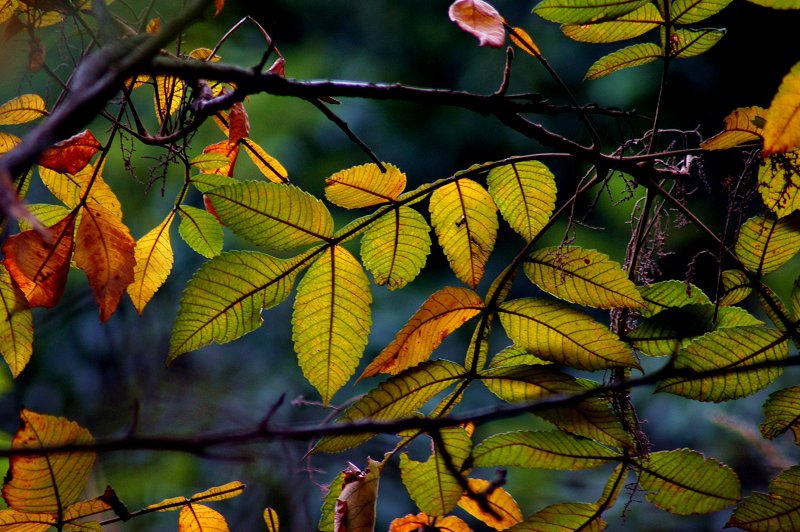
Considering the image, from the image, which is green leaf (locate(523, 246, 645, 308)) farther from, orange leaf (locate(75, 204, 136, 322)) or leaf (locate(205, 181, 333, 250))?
orange leaf (locate(75, 204, 136, 322))

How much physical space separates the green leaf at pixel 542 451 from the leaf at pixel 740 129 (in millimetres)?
205

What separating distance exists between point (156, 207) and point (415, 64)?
1.14 m

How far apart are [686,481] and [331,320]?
0.25m

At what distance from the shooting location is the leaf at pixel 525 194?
1.61ft

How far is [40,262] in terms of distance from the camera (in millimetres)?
449

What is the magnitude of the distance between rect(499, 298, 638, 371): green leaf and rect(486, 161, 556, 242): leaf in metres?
0.06

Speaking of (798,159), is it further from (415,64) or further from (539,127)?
(415,64)

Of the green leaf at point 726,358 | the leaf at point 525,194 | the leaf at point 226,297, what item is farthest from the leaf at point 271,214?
the green leaf at point 726,358

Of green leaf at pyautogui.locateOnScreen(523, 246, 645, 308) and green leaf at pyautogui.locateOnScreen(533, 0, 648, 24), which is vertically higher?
green leaf at pyautogui.locateOnScreen(533, 0, 648, 24)

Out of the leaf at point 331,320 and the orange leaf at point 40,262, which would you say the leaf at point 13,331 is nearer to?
the orange leaf at point 40,262

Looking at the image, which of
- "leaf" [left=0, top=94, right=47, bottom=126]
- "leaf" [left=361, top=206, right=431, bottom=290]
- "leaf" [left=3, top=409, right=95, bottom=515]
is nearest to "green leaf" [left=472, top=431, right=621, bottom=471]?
"leaf" [left=361, top=206, right=431, bottom=290]

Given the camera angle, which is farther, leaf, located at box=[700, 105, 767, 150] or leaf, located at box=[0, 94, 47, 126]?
leaf, located at box=[0, 94, 47, 126]

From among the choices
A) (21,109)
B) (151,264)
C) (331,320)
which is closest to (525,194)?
(331,320)

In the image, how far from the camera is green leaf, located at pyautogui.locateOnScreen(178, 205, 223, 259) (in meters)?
0.53
